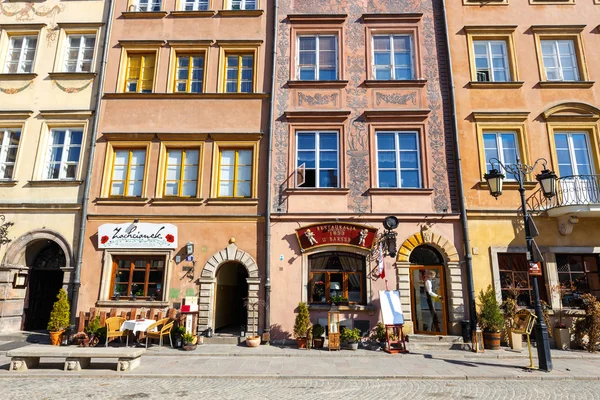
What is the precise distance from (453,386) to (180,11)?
14.9m

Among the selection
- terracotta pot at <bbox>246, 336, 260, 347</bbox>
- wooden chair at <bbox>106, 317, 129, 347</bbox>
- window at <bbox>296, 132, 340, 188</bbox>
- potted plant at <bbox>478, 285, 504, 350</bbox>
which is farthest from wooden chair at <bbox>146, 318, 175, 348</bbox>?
potted plant at <bbox>478, 285, 504, 350</bbox>

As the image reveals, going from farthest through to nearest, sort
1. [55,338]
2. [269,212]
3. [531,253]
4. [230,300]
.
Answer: [230,300] < [269,212] < [55,338] < [531,253]

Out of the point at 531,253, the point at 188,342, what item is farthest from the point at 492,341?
the point at 188,342

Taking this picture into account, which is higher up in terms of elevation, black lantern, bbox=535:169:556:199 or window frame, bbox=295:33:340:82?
window frame, bbox=295:33:340:82

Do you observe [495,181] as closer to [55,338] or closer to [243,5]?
[243,5]

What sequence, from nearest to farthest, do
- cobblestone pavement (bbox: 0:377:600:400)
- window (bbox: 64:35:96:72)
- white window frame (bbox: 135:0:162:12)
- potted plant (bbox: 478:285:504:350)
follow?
cobblestone pavement (bbox: 0:377:600:400) → potted plant (bbox: 478:285:504:350) → window (bbox: 64:35:96:72) → white window frame (bbox: 135:0:162:12)

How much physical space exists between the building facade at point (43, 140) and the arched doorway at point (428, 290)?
1104cm

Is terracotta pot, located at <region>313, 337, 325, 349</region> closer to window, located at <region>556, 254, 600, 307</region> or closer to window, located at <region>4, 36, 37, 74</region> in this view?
window, located at <region>556, 254, 600, 307</region>

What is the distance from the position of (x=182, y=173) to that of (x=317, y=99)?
539cm

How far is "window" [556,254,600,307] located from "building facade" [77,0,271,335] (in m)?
9.58

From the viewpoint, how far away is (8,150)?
1354cm

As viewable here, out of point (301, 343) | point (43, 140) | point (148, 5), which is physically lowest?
point (301, 343)

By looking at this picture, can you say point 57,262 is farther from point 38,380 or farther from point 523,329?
point 523,329

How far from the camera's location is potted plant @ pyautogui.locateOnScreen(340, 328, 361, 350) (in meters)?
10.8
